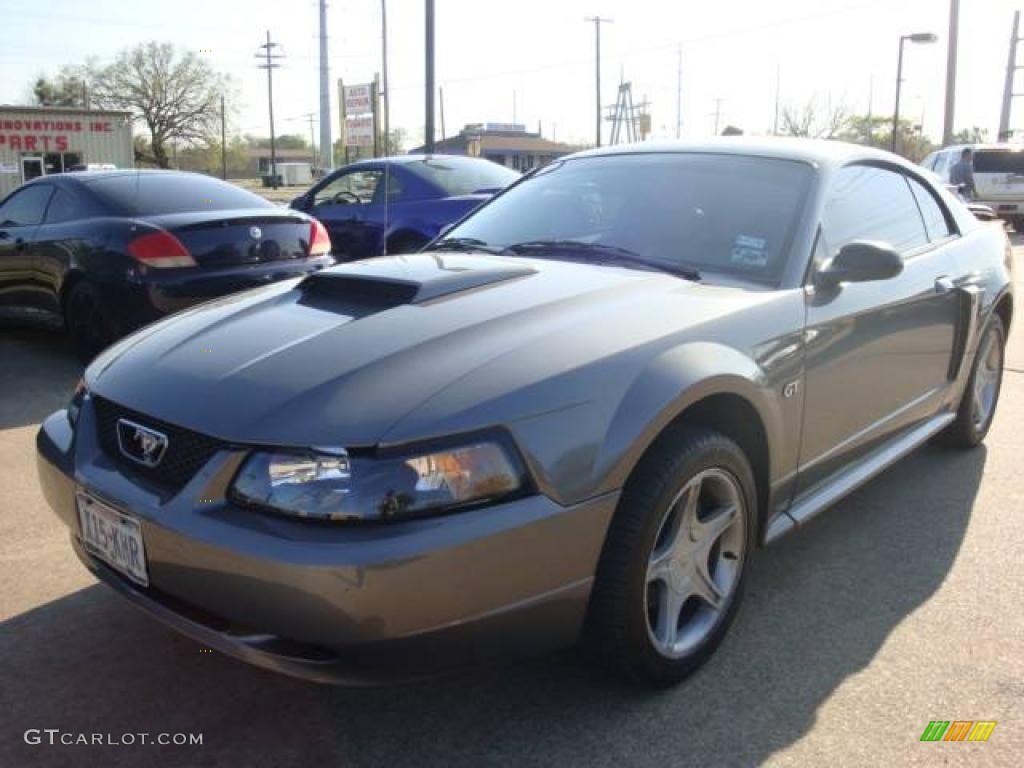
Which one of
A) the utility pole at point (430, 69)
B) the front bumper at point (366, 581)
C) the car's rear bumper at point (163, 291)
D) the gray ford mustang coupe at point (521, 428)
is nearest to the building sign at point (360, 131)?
the utility pole at point (430, 69)

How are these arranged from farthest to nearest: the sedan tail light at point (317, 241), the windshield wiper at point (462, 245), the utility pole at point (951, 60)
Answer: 1. the utility pole at point (951, 60)
2. the sedan tail light at point (317, 241)
3. the windshield wiper at point (462, 245)

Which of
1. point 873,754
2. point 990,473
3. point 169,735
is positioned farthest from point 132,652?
point 990,473

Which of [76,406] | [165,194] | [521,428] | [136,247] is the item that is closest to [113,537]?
[76,406]

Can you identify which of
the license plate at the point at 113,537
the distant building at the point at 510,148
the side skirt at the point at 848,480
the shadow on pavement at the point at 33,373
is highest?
the distant building at the point at 510,148

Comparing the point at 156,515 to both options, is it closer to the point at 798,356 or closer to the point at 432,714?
the point at 432,714

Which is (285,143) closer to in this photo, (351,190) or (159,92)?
(159,92)

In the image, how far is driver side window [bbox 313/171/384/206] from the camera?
9.17 m

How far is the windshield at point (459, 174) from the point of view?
8688mm

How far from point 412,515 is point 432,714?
0.77 metres

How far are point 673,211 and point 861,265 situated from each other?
69cm

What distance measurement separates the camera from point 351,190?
943cm

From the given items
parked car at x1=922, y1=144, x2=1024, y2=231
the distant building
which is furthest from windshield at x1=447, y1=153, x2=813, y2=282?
the distant building

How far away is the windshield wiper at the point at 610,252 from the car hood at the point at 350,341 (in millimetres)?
83

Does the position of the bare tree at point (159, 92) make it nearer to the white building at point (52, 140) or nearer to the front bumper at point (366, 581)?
the white building at point (52, 140)
